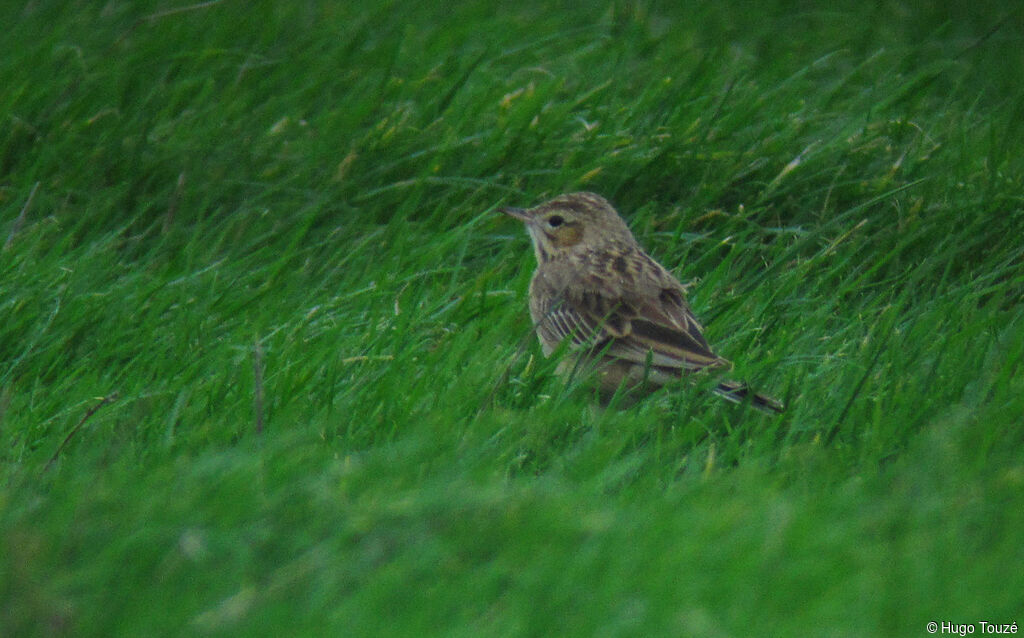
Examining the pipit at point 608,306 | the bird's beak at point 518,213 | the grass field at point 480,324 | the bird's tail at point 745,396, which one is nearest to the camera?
the grass field at point 480,324

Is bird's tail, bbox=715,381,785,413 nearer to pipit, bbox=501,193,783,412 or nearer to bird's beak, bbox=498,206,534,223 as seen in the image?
pipit, bbox=501,193,783,412

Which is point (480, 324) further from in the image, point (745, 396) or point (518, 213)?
point (745, 396)

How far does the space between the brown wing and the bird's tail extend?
0.69ft

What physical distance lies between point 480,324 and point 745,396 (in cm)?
126

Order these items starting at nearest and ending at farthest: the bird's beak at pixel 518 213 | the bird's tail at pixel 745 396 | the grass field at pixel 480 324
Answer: the grass field at pixel 480 324, the bird's tail at pixel 745 396, the bird's beak at pixel 518 213

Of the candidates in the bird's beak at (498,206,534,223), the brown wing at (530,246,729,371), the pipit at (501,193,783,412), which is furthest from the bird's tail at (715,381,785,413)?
the bird's beak at (498,206,534,223)

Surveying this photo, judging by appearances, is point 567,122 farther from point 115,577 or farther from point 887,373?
point 115,577

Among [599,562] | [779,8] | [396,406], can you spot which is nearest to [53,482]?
[396,406]

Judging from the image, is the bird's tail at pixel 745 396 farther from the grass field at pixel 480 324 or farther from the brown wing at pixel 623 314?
A: the brown wing at pixel 623 314

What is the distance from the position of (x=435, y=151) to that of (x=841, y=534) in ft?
12.8

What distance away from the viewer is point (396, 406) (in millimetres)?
4883

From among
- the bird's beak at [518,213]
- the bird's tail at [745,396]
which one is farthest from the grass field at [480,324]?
the bird's beak at [518,213]

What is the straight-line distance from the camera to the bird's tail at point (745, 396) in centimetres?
A: 501

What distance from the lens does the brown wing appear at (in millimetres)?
5480
